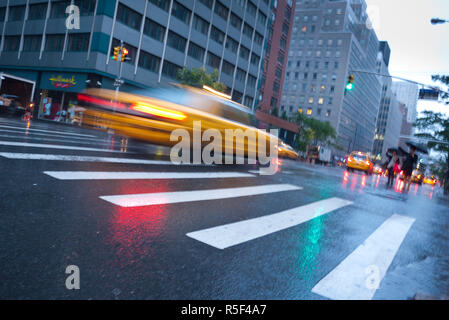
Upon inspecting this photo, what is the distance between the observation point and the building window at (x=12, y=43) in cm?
3828

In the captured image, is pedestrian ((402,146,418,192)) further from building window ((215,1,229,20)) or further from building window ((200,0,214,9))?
building window ((215,1,229,20))

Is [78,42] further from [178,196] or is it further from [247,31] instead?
[178,196]

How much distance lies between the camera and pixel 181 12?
121 ft

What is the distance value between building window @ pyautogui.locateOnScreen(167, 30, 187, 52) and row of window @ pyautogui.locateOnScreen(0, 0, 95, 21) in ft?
27.3

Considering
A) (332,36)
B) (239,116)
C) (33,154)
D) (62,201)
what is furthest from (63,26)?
(332,36)

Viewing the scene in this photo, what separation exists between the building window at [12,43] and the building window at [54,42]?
608cm

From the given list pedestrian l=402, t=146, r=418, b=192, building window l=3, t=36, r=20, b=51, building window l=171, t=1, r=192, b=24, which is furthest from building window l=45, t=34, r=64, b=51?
pedestrian l=402, t=146, r=418, b=192

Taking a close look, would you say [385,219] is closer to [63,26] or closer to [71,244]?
[71,244]

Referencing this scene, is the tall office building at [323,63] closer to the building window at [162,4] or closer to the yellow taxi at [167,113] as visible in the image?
the building window at [162,4]

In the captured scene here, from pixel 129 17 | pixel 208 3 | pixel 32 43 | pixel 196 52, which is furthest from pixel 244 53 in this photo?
→ pixel 32 43

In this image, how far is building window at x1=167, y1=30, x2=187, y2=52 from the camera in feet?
118

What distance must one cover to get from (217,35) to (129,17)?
1386cm

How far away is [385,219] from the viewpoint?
19.0 feet
